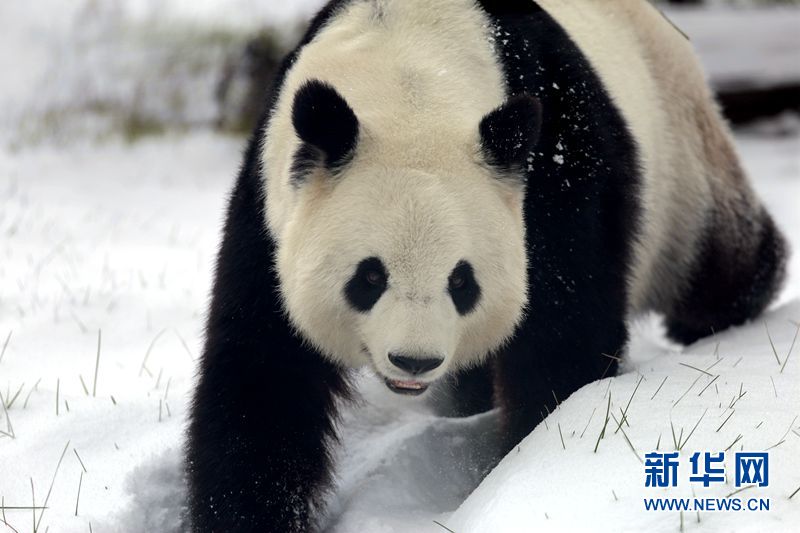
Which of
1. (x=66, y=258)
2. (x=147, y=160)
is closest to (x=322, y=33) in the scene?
(x=66, y=258)

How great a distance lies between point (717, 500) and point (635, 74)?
2480 millimetres

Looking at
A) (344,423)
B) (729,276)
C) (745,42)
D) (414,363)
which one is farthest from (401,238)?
(745,42)

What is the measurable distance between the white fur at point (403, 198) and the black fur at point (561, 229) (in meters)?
0.20

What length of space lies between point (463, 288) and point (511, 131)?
525 millimetres

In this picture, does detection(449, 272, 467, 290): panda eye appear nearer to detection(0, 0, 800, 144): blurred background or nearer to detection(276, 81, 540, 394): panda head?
detection(276, 81, 540, 394): panda head

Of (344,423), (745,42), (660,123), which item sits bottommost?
(745,42)

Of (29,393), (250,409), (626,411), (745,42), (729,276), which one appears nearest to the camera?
(626,411)

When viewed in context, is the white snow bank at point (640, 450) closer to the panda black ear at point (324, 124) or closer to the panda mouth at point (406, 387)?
the panda mouth at point (406, 387)

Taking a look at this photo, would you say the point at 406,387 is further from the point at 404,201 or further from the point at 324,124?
the point at 324,124

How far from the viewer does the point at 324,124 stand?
10.2 ft

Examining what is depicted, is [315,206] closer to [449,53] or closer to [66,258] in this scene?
[449,53]

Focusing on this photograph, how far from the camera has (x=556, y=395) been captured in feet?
12.2

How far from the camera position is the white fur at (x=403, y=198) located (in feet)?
9.91

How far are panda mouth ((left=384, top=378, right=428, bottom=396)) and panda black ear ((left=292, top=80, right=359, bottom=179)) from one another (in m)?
0.71
